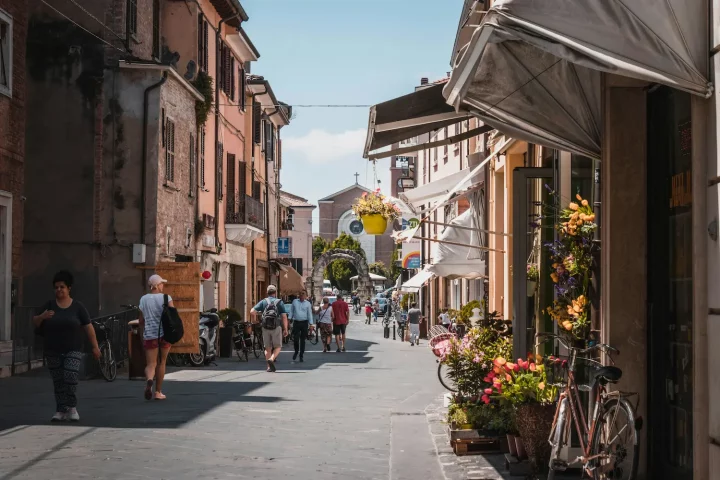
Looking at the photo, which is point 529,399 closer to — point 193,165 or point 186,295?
point 186,295

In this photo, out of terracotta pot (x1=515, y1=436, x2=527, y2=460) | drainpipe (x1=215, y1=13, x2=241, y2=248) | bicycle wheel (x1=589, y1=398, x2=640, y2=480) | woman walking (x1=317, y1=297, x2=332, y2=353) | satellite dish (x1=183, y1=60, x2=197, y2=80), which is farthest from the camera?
woman walking (x1=317, y1=297, x2=332, y2=353)

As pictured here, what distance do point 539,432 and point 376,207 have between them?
9.23 metres

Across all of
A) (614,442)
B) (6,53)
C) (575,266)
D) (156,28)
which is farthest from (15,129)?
(614,442)

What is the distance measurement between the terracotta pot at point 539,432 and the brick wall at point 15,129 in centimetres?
1356

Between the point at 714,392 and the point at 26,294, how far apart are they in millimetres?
20151

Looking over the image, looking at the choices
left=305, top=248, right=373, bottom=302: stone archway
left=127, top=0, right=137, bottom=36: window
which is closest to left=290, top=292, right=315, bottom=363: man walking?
left=127, top=0, right=137, bottom=36: window

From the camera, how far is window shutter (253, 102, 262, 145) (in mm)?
43094

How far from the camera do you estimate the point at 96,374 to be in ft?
66.7

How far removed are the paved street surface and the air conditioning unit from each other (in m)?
10.4

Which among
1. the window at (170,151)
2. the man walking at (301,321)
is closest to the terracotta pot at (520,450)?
the window at (170,151)

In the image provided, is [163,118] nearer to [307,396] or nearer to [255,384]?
[255,384]

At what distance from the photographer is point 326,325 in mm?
36312

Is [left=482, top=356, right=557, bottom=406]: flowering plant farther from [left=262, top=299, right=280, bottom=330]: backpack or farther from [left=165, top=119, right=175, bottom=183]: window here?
[left=165, top=119, right=175, bottom=183]: window

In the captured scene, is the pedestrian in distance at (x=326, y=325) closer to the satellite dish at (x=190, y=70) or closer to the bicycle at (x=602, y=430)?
the satellite dish at (x=190, y=70)
